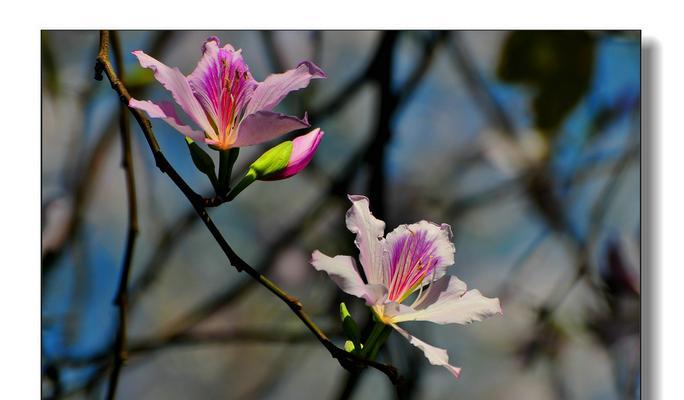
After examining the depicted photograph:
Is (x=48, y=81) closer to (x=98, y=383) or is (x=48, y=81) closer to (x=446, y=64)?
(x=98, y=383)

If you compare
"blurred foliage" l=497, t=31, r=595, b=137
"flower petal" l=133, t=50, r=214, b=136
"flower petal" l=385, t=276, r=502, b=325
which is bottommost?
"flower petal" l=385, t=276, r=502, b=325

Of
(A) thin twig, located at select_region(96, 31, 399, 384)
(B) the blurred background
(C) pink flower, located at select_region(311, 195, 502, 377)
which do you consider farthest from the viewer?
(B) the blurred background

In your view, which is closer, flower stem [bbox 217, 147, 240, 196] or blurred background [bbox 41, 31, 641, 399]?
flower stem [bbox 217, 147, 240, 196]

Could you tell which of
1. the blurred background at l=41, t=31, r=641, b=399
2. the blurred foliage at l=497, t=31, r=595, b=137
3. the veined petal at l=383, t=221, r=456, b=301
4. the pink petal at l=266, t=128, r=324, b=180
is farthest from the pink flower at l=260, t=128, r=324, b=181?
the blurred foliage at l=497, t=31, r=595, b=137

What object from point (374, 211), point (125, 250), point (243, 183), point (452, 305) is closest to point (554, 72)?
point (374, 211)

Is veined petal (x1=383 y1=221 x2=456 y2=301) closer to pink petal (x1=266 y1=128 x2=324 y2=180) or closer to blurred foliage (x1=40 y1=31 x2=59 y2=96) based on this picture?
pink petal (x1=266 y1=128 x2=324 y2=180)

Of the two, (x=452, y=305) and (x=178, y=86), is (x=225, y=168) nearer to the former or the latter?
(x=178, y=86)

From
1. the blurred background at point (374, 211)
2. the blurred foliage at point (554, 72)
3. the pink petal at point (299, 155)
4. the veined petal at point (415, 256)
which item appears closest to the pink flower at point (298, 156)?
the pink petal at point (299, 155)
